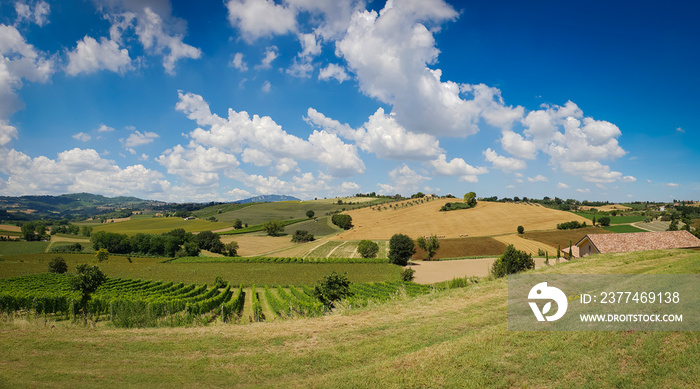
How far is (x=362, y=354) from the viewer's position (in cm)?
1127

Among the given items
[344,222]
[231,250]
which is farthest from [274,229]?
[344,222]

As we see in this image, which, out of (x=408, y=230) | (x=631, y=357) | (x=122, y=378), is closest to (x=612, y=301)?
(x=631, y=357)

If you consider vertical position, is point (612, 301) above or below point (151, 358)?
above

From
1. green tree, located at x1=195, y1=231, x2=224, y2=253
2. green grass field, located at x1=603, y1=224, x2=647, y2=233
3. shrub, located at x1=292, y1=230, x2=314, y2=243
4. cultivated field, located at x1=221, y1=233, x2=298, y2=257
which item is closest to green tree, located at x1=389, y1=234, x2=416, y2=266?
cultivated field, located at x1=221, y1=233, x2=298, y2=257

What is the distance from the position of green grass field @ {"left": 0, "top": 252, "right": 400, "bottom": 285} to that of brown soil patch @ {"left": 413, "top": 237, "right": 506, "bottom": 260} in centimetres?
1513

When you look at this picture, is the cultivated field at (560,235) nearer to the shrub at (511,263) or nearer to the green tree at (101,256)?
the shrub at (511,263)

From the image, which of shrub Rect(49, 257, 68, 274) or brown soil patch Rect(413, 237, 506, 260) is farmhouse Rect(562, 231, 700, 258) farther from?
shrub Rect(49, 257, 68, 274)

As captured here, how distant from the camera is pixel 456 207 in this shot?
123938 millimetres

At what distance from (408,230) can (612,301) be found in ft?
282

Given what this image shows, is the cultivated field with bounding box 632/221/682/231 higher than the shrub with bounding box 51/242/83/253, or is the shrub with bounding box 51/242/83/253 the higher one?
the cultivated field with bounding box 632/221/682/231

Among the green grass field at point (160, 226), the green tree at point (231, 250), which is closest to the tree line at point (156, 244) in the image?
the green tree at point (231, 250)

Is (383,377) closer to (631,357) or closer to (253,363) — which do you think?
(253,363)

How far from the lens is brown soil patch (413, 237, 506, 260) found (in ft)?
238

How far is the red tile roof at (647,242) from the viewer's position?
41.6 metres
